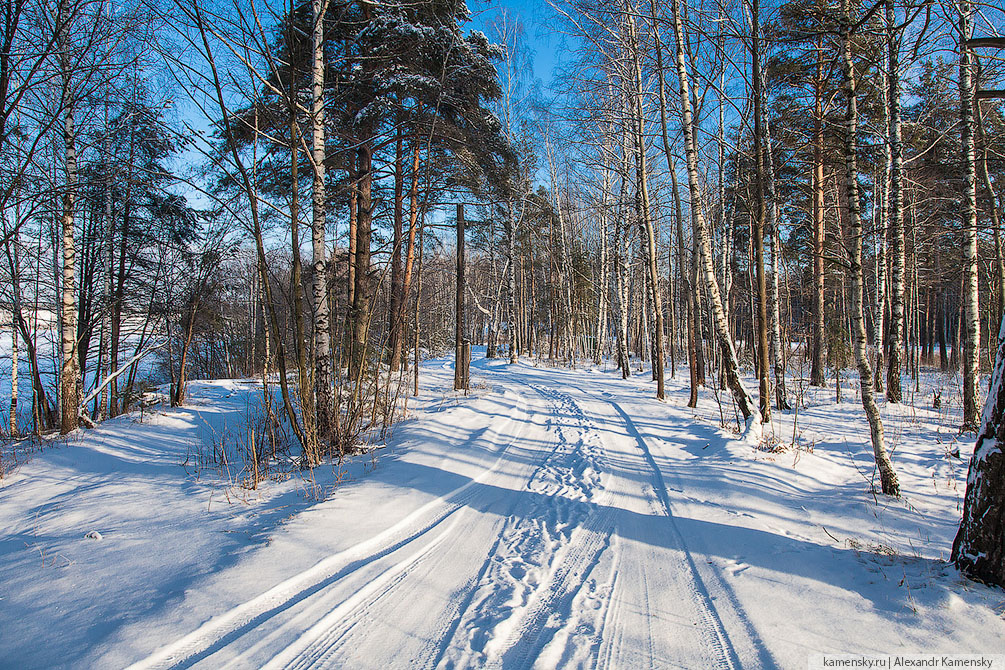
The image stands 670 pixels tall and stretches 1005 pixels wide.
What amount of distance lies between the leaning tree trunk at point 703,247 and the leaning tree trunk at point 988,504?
456 centimetres

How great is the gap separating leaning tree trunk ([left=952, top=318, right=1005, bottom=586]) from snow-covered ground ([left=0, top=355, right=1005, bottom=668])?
14 centimetres

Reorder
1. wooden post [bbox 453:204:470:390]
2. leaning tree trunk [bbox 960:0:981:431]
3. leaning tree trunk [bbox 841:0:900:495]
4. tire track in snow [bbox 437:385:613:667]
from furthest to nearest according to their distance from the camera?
wooden post [bbox 453:204:470:390]
leaning tree trunk [bbox 960:0:981:431]
leaning tree trunk [bbox 841:0:900:495]
tire track in snow [bbox 437:385:613:667]

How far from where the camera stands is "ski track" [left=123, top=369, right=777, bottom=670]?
2135 millimetres

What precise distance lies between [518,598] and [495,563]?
48 cm

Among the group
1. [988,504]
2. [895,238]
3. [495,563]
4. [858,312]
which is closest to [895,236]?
[895,238]

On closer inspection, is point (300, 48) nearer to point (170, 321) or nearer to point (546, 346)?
point (170, 321)

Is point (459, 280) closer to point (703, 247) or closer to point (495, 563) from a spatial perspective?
point (703, 247)

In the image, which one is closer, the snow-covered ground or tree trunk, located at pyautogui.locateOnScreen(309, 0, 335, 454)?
the snow-covered ground

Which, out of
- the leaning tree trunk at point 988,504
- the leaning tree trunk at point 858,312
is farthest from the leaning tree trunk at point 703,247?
the leaning tree trunk at point 988,504

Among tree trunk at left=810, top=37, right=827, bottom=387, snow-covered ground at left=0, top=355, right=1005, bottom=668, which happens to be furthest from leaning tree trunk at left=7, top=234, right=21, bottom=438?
tree trunk at left=810, top=37, right=827, bottom=387

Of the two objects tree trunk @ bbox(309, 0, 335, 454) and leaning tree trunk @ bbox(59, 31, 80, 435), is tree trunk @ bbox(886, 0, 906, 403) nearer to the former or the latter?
tree trunk @ bbox(309, 0, 335, 454)

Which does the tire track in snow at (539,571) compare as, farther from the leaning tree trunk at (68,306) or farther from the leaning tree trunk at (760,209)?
the leaning tree trunk at (68,306)

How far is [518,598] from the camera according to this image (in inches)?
103

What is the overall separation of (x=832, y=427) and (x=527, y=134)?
1418 centimetres
